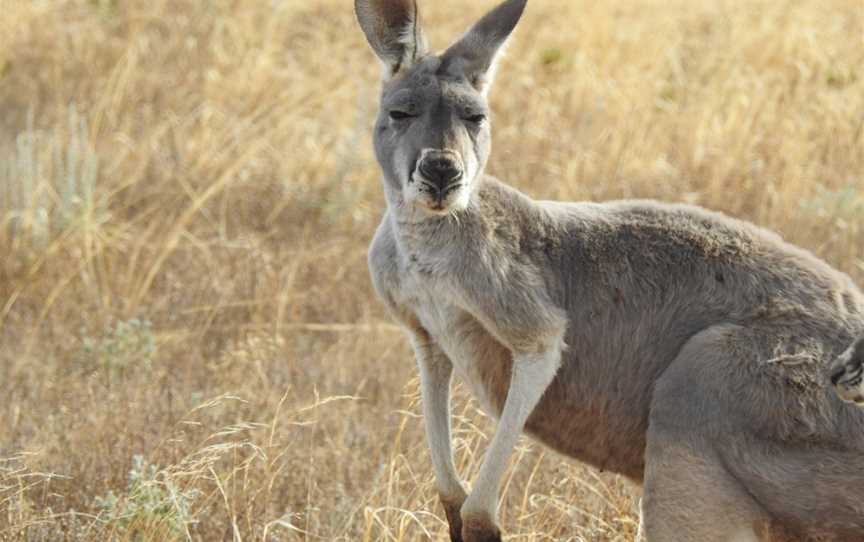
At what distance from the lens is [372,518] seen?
4.57m

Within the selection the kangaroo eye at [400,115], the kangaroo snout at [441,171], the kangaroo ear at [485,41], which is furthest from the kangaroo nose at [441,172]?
the kangaroo ear at [485,41]

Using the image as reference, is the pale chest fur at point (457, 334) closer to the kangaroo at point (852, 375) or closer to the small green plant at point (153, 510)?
the small green plant at point (153, 510)

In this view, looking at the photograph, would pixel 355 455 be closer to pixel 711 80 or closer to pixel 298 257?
pixel 298 257

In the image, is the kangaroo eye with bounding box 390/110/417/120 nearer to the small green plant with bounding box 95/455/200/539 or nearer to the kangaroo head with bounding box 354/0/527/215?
the kangaroo head with bounding box 354/0/527/215

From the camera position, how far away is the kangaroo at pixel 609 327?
3988mm

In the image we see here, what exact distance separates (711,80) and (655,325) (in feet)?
21.0

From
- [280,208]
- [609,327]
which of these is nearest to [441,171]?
[609,327]

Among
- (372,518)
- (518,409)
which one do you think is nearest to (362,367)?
(372,518)

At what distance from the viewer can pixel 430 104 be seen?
14.3ft

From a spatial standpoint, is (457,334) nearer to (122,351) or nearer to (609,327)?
(609,327)

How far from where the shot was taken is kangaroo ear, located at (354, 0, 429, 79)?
4508 mm

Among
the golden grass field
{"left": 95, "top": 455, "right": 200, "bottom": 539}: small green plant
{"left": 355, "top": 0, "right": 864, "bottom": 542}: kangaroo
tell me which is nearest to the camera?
{"left": 355, "top": 0, "right": 864, "bottom": 542}: kangaroo

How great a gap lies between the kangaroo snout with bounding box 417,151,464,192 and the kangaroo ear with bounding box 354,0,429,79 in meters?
0.60

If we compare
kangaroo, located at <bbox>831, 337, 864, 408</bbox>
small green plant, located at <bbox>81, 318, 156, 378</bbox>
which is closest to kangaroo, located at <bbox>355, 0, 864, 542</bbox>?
kangaroo, located at <bbox>831, 337, 864, 408</bbox>
